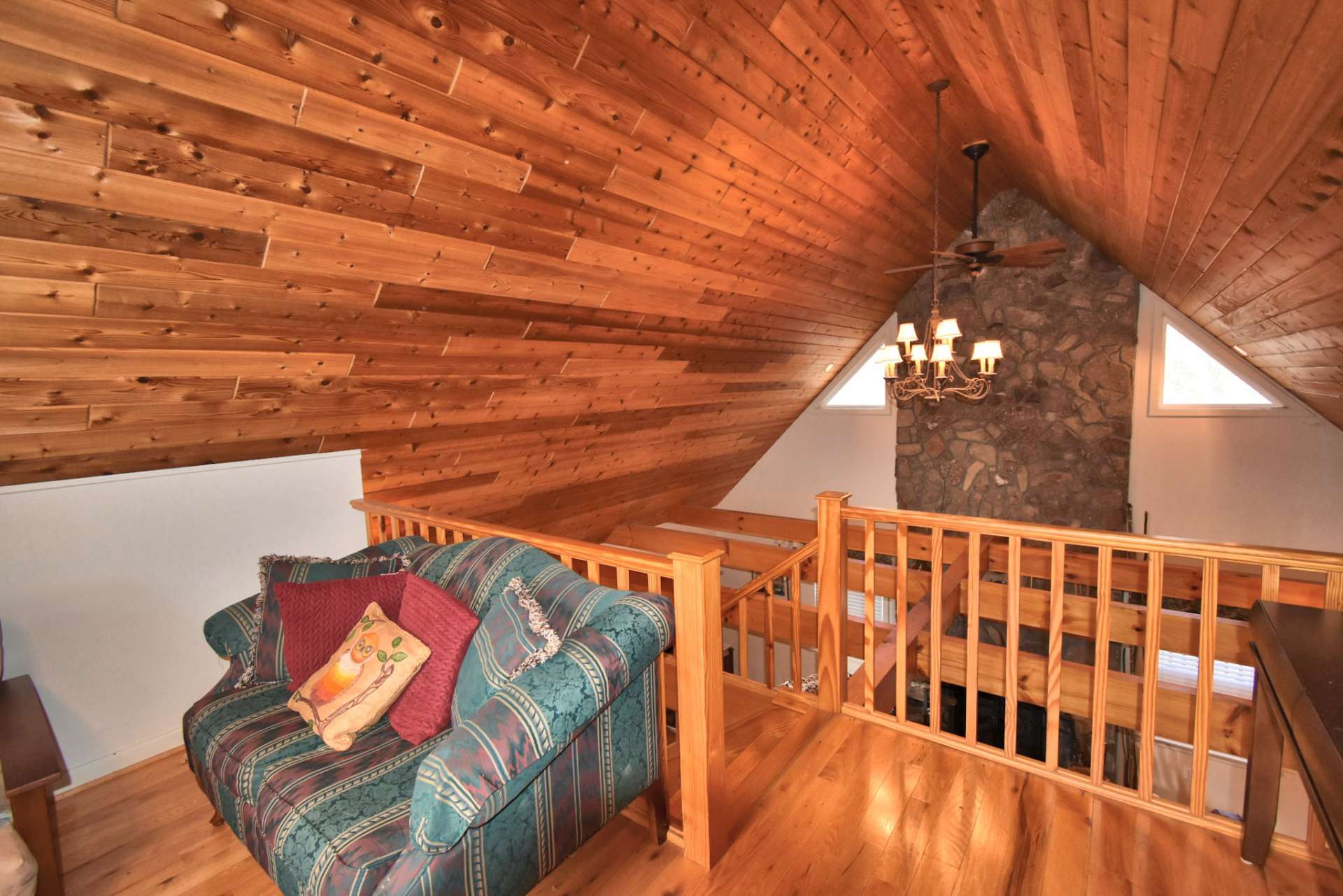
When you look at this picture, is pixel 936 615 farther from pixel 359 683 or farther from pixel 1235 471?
pixel 1235 471

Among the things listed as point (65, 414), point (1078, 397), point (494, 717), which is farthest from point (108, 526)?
point (1078, 397)

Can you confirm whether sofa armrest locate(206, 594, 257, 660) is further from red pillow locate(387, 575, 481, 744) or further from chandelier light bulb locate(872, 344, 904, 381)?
chandelier light bulb locate(872, 344, 904, 381)

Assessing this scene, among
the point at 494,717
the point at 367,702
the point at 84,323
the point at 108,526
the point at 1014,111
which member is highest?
the point at 1014,111

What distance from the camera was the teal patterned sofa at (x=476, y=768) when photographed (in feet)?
4.50

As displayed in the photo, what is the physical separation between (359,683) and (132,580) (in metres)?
1.54

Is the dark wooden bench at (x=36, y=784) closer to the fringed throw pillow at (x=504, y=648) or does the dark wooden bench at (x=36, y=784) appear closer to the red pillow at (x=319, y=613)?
the red pillow at (x=319, y=613)

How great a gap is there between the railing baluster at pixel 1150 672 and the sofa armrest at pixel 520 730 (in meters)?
1.62

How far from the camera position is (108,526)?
2.65 meters

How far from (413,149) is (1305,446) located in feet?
18.2

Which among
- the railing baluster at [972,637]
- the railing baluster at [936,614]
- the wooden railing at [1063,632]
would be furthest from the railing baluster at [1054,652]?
the railing baluster at [936,614]

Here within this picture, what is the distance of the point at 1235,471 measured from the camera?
4.55 m

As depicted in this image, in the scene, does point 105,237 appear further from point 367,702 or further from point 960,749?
point 960,749

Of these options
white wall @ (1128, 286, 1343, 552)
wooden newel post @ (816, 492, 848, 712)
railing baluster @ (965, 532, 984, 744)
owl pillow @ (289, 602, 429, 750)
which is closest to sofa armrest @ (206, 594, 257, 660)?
owl pillow @ (289, 602, 429, 750)

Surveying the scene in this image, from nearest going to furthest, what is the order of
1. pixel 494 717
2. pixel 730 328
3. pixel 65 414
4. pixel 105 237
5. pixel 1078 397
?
pixel 494 717
pixel 105 237
pixel 65 414
pixel 730 328
pixel 1078 397
